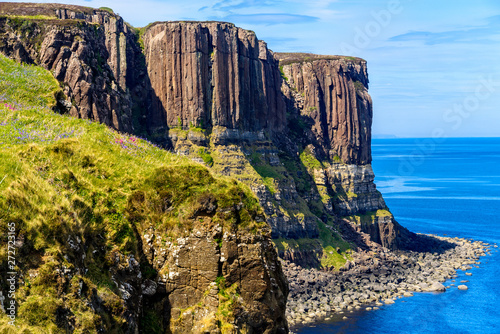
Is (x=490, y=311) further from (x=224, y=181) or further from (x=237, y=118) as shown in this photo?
(x=224, y=181)

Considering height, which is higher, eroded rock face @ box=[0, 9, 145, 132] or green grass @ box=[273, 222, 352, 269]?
eroded rock face @ box=[0, 9, 145, 132]

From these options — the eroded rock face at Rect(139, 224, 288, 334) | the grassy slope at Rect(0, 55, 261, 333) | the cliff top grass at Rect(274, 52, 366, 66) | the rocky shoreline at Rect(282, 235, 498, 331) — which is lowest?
the rocky shoreline at Rect(282, 235, 498, 331)

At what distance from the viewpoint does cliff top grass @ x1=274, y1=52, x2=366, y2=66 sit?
17938cm

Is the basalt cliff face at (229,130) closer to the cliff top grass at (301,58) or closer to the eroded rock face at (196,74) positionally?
the eroded rock face at (196,74)

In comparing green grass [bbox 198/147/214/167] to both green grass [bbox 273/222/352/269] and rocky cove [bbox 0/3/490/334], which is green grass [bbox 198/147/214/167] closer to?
rocky cove [bbox 0/3/490/334]

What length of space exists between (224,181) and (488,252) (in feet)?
479

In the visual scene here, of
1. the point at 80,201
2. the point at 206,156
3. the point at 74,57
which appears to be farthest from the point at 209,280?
the point at 206,156

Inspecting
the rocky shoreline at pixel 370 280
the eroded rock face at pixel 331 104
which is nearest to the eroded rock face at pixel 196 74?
the eroded rock face at pixel 331 104

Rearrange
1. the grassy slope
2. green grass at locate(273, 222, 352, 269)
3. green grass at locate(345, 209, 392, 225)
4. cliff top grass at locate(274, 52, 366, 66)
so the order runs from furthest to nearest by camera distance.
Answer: cliff top grass at locate(274, 52, 366, 66), green grass at locate(345, 209, 392, 225), green grass at locate(273, 222, 352, 269), the grassy slope

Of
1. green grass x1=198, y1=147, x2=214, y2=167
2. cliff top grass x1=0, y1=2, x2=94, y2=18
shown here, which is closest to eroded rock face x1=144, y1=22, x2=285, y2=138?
green grass x1=198, y1=147, x2=214, y2=167

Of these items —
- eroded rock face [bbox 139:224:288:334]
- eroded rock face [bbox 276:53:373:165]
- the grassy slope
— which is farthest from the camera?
eroded rock face [bbox 276:53:373:165]

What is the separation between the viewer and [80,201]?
60.0 ft

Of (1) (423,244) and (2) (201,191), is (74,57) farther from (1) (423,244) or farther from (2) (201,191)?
(1) (423,244)

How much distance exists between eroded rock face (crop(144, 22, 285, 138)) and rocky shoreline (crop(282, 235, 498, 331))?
40652 mm
